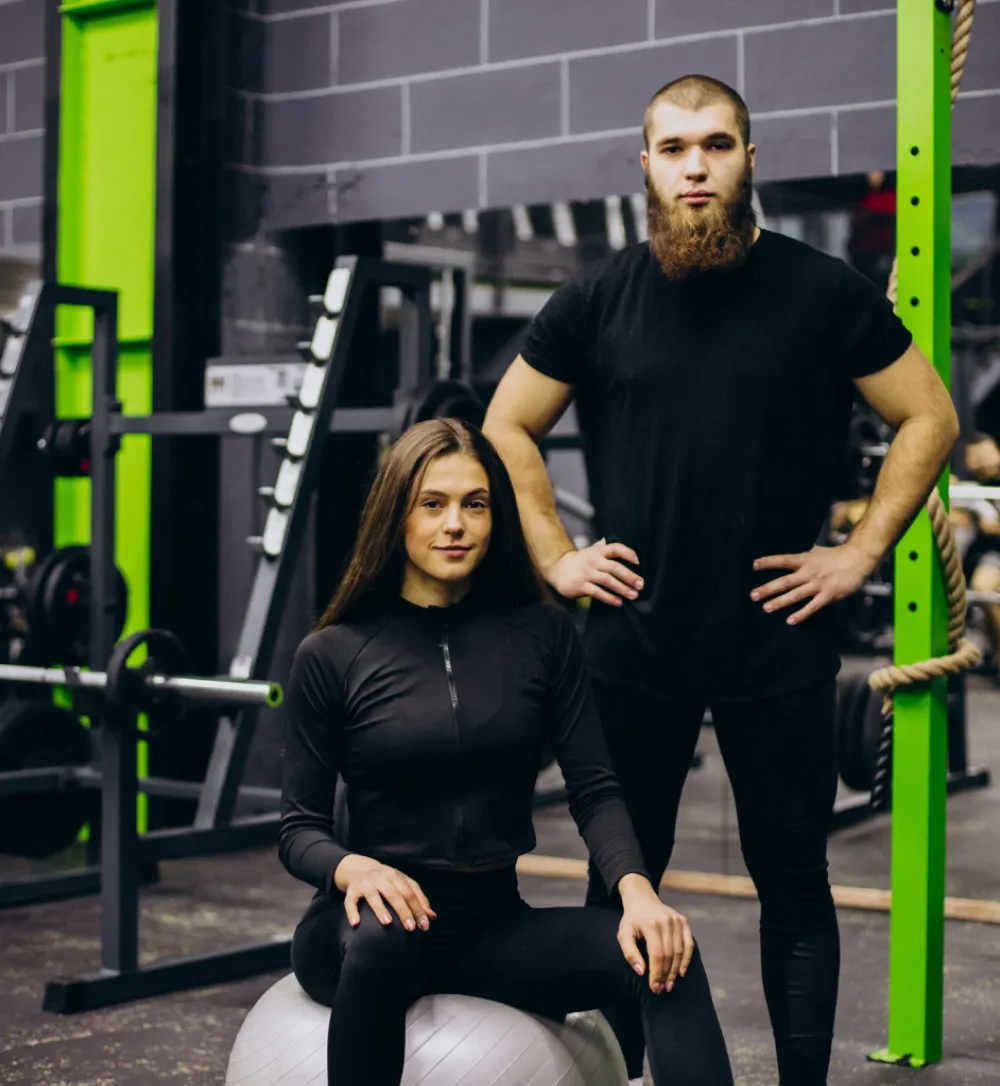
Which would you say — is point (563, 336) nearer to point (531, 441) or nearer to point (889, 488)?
point (531, 441)

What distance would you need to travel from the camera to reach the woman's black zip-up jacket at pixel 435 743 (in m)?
1.94

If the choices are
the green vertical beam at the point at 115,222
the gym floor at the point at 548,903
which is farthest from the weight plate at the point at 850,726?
the green vertical beam at the point at 115,222

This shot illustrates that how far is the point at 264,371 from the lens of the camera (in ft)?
13.6

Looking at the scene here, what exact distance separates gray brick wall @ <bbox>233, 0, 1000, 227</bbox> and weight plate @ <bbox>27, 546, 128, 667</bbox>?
102 centimetres

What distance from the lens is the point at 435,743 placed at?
1944 mm

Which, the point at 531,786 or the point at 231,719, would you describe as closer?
the point at 531,786

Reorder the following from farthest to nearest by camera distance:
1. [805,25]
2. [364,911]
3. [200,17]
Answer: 1. [200,17]
2. [805,25]
3. [364,911]

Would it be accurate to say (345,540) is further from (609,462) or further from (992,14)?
(609,462)

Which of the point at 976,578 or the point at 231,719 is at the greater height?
the point at 976,578

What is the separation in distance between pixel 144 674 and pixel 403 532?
4.37 feet

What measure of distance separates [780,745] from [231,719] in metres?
1.92

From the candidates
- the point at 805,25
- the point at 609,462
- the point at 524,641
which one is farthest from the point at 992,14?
the point at 524,641

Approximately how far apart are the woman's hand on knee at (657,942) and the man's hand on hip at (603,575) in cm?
43

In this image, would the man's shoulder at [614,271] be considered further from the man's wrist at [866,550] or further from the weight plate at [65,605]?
the weight plate at [65,605]
